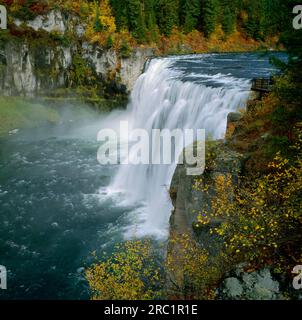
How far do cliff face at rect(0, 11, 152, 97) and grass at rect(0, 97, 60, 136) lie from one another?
4.31 feet

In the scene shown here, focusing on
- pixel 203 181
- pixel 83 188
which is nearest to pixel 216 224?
pixel 203 181

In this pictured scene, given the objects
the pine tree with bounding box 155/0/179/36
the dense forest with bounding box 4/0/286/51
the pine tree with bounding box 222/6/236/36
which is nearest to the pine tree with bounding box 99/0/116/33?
→ the dense forest with bounding box 4/0/286/51

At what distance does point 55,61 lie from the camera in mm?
40531

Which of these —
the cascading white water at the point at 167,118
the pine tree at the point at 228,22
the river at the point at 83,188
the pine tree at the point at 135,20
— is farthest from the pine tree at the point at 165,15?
the cascading white water at the point at 167,118

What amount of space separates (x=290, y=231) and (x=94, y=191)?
18539 millimetres

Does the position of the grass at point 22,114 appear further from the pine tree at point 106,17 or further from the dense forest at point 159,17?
the pine tree at point 106,17

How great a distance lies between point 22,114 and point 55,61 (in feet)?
24.4

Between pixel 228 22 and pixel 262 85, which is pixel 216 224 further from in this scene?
pixel 228 22

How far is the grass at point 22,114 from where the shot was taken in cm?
3738

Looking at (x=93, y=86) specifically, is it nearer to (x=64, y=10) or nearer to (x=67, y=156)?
(x=64, y=10)

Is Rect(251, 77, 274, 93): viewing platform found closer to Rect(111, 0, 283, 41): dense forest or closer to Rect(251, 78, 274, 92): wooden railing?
Rect(251, 78, 274, 92): wooden railing

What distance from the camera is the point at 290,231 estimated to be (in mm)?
9742

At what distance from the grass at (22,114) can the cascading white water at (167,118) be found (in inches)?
456
